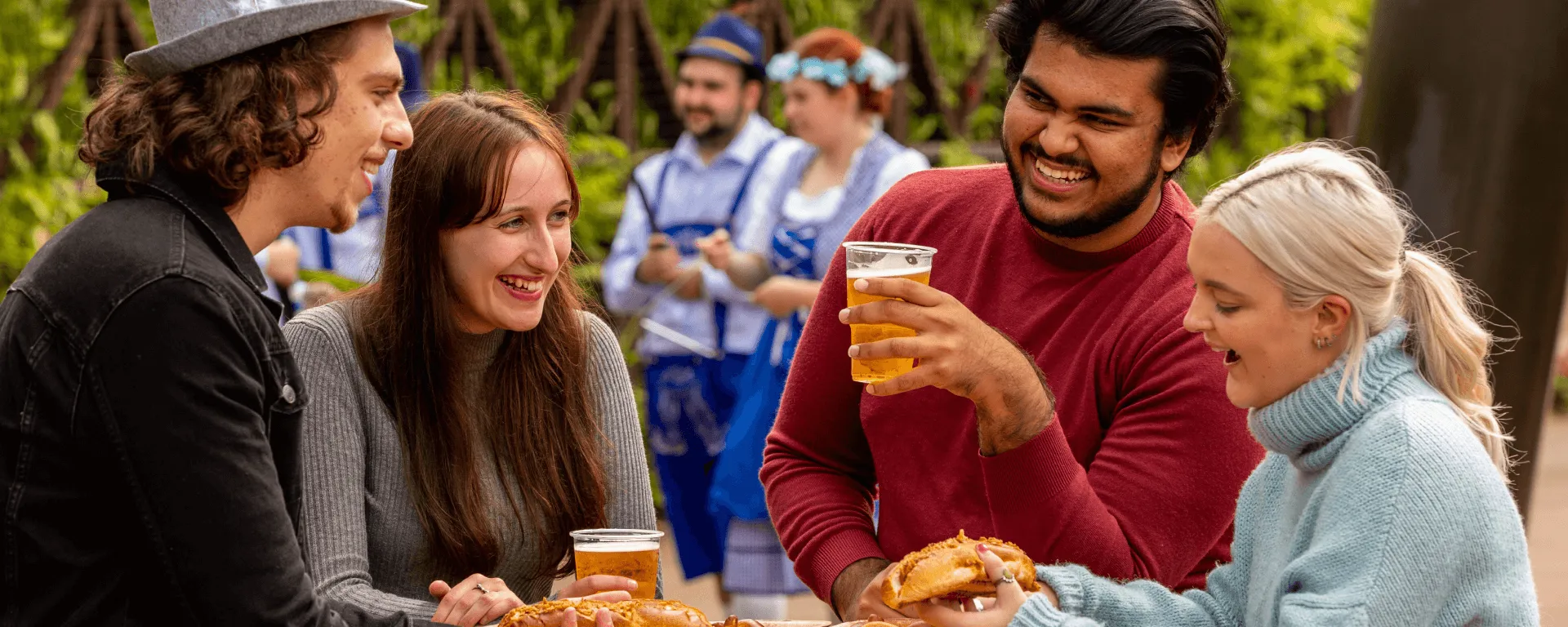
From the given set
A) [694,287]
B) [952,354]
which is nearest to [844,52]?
[694,287]

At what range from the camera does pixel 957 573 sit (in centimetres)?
226

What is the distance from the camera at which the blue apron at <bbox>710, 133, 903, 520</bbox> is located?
573 centimetres

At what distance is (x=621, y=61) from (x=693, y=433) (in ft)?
7.29

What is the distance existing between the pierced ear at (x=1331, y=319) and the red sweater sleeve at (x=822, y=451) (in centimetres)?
93

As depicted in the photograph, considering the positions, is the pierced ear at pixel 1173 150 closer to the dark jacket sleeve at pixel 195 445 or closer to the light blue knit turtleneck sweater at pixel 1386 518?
the light blue knit turtleneck sweater at pixel 1386 518

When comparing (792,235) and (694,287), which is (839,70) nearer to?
(792,235)

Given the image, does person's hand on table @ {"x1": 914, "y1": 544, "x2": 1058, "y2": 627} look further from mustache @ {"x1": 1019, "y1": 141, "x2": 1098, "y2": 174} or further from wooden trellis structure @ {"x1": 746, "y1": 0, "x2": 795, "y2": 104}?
wooden trellis structure @ {"x1": 746, "y1": 0, "x2": 795, "y2": 104}

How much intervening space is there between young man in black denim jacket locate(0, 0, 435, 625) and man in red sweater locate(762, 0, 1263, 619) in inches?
Answer: 32.0

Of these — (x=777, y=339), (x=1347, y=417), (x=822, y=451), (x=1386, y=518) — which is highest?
(x=1347, y=417)

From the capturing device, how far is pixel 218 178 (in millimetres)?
A: 2096

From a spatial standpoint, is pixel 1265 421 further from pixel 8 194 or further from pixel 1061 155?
pixel 8 194

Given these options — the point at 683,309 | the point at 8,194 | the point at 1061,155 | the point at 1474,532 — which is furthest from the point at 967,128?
the point at 1474,532

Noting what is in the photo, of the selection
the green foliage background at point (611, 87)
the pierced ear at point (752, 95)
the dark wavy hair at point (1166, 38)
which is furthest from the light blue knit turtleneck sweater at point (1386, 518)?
the pierced ear at point (752, 95)

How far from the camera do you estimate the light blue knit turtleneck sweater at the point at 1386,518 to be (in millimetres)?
2004
